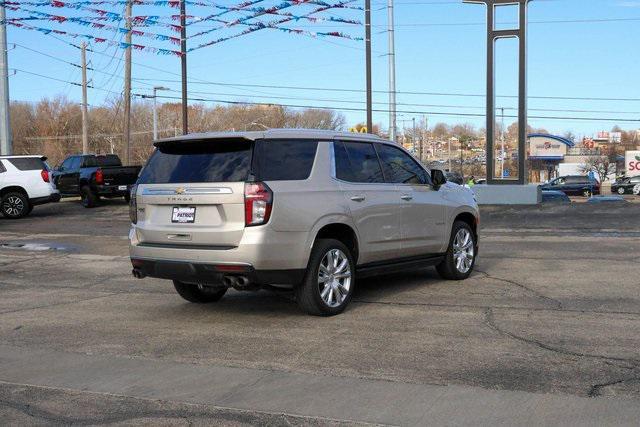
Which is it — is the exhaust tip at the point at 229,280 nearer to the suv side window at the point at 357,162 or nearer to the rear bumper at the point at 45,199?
the suv side window at the point at 357,162

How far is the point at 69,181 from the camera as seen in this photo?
85.6 ft

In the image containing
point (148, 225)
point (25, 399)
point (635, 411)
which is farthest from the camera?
point (148, 225)

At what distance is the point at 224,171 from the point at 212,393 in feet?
8.22

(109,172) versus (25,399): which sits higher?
(109,172)

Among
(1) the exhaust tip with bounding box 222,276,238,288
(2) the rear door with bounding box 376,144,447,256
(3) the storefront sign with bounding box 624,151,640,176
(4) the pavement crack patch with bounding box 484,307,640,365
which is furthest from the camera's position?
(3) the storefront sign with bounding box 624,151,640,176

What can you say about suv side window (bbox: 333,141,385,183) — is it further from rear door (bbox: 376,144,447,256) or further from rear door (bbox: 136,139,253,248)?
rear door (bbox: 136,139,253,248)

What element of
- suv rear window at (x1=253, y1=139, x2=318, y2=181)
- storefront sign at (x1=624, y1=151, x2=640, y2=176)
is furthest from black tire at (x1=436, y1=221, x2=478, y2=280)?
storefront sign at (x1=624, y1=151, x2=640, y2=176)

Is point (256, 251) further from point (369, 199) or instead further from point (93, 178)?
point (93, 178)

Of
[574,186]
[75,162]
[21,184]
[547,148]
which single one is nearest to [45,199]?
[21,184]

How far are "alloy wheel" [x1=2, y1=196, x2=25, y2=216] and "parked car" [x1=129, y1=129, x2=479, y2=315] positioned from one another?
15355 mm

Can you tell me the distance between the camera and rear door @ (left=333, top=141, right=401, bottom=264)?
7.46 m

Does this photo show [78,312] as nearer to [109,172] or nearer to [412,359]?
[412,359]

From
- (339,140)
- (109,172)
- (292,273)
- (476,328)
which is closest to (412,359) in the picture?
(476,328)

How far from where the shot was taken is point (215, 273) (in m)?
6.62
